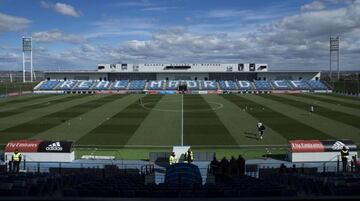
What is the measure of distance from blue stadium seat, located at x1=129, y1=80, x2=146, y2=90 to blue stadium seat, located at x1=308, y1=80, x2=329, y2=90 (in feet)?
146

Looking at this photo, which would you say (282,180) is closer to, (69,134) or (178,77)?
(69,134)

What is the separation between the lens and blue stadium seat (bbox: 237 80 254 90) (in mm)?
115125

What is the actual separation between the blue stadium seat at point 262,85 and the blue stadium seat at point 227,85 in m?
6.03

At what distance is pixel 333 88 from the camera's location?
366 ft

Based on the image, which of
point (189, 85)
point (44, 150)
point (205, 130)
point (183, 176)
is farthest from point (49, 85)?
point (183, 176)

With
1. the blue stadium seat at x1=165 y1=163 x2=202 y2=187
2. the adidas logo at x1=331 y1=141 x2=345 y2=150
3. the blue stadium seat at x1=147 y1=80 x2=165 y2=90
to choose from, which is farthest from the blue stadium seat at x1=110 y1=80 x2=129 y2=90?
the blue stadium seat at x1=165 y1=163 x2=202 y2=187

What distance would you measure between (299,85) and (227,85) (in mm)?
Result: 18978

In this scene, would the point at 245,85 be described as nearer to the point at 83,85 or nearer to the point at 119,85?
the point at 119,85

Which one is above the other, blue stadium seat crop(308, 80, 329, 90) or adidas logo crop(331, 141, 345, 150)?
blue stadium seat crop(308, 80, 329, 90)

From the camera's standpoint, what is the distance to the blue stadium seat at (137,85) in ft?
383

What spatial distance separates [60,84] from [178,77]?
1314 inches

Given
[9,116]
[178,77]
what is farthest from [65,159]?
[178,77]

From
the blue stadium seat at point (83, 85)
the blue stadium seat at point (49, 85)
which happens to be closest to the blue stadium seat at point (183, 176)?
the blue stadium seat at point (83, 85)

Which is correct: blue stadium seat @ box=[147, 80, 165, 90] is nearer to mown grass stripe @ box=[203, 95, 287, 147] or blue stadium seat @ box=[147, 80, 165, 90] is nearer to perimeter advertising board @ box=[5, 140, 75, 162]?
mown grass stripe @ box=[203, 95, 287, 147]
